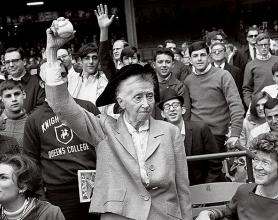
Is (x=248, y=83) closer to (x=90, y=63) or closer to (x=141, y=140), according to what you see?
(x=90, y=63)

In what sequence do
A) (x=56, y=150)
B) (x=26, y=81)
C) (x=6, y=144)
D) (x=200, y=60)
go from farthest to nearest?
(x=26, y=81) → (x=200, y=60) → (x=6, y=144) → (x=56, y=150)

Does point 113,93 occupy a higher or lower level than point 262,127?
higher

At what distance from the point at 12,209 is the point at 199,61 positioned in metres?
3.57

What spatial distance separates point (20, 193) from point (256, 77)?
4.65 meters

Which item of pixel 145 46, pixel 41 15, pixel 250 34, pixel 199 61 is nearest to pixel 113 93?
pixel 199 61

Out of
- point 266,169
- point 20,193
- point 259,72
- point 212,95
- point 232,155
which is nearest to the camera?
point 20,193

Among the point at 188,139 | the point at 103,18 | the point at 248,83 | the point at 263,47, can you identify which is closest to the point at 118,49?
the point at 248,83

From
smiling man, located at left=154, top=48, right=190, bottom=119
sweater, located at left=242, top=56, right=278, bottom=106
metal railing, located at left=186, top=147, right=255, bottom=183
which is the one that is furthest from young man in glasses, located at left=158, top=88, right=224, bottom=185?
sweater, located at left=242, top=56, right=278, bottom=106

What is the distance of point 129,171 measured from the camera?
3689mm

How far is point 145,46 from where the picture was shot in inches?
563

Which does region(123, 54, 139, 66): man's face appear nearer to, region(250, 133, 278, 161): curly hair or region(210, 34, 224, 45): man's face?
region(210, 34, 224, 45): man's face

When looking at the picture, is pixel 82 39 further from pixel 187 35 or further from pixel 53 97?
pixel 53 97

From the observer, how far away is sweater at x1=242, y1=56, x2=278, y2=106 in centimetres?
760

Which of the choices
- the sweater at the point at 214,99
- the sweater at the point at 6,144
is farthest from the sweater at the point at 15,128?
the sweater at the point at 214,99
